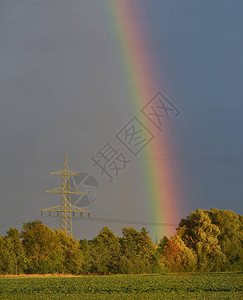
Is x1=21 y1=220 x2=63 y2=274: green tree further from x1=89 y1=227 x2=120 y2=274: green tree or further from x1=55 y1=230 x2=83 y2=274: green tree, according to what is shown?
x1=89 y1=227 x2=120 y2=274: green tree

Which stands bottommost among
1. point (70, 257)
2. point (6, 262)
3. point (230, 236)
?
point (6, 262)

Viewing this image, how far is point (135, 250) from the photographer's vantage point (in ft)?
307

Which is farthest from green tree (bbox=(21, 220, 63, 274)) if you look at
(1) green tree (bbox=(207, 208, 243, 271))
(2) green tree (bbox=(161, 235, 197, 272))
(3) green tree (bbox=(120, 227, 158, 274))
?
(1) green tree (bbox=(207, 208, 243, 271))

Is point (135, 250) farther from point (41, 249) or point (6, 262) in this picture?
point (6, 262)

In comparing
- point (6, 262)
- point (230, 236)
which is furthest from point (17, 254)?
point (230, 236)

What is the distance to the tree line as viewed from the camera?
263ft

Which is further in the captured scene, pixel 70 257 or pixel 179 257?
pixel 70 257

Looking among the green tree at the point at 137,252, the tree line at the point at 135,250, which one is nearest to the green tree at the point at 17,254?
the tree line at the point at 135,250

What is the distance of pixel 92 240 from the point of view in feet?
341

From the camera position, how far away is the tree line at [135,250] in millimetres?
80188

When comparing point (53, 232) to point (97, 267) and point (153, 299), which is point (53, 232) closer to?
point (97, 267)

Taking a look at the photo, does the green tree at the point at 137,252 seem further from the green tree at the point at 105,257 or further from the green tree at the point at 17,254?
the green tree at the point at 17,254

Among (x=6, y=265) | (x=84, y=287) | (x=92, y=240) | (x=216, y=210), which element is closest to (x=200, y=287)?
(x=84, y=287)

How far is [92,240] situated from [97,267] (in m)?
12.9
